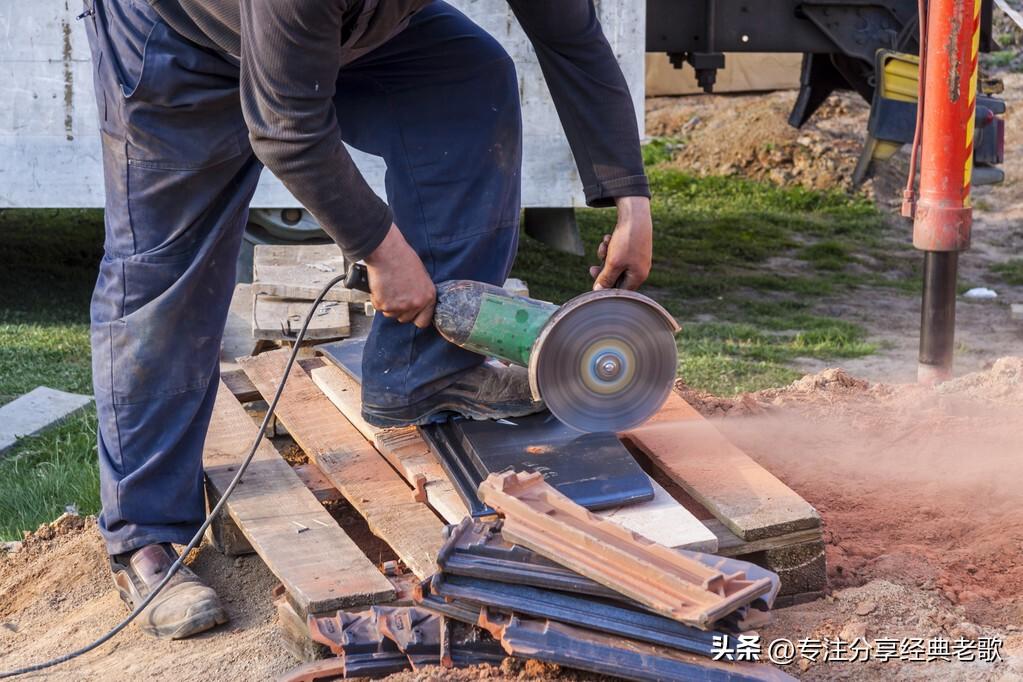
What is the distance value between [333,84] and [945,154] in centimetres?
261

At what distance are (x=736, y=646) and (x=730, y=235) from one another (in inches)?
269

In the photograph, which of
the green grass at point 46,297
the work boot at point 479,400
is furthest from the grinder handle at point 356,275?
the green grass at point 46,297

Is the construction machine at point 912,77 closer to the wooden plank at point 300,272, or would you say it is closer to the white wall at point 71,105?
the white wall at point 71,105

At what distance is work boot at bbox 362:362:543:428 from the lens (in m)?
3.24

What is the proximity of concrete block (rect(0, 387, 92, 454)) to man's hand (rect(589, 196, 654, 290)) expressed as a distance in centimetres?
282

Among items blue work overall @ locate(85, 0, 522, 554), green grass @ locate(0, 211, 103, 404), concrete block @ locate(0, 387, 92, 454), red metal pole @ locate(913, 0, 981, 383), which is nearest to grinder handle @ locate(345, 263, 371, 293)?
blue work overall @ locate(85, 0, 522, 554)

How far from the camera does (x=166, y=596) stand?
297 centimetres

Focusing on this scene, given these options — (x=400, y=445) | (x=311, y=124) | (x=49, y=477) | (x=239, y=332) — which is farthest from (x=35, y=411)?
(x=311, y=124)

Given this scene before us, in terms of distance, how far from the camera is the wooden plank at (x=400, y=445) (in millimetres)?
2947

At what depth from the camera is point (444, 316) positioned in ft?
9.53

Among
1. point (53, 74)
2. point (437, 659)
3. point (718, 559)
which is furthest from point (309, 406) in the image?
point (53, 74)

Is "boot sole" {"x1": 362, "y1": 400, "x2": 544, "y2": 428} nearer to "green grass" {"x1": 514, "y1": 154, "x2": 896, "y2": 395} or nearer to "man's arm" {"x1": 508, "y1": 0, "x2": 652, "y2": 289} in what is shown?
"man's arm" {"x1": 508, "y1": 0, "x2": 652, "y2": 289}

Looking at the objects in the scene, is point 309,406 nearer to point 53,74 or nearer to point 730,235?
point 53,74

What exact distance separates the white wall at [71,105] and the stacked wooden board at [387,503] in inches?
116
